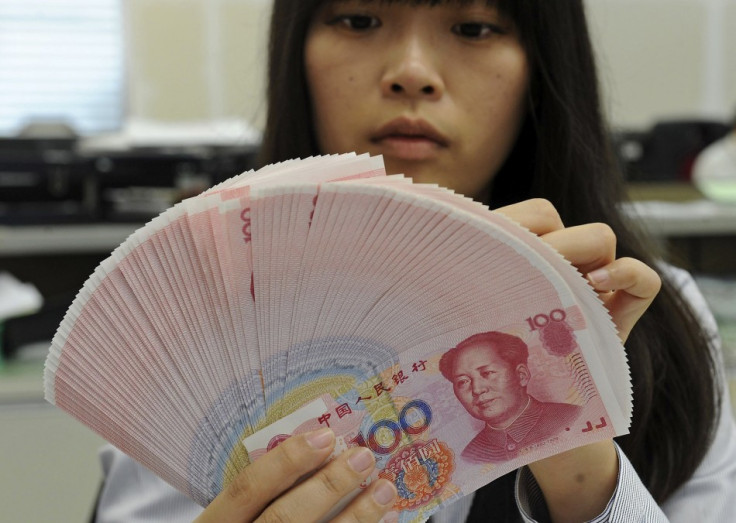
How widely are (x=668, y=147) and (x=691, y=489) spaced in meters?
2.52

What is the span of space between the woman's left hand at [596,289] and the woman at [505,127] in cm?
3

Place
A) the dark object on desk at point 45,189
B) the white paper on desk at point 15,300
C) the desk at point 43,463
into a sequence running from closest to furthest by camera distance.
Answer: the desk at point 43,463 < the white paper on desk at point 15,300 < the dark object on desk at point 45,189

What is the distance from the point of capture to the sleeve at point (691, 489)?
0.69 m

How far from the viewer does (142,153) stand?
204 cm

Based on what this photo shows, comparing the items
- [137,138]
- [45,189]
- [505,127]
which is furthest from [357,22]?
[137,138]

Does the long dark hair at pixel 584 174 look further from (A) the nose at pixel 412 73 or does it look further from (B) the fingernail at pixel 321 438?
(B) the fingernail at pixel 321 438

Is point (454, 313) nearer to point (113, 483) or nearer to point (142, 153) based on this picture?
point (113, 483)

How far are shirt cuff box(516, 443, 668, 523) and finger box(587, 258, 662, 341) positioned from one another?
0.48 feet

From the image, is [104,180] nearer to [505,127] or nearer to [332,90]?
[332,90]

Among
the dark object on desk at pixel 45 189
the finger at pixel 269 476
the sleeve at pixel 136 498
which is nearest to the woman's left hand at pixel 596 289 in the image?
the finger at pixel 269 476

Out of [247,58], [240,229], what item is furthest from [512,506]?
[247,58]

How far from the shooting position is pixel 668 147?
3.15 m

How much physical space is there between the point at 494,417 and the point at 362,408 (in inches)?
4.3

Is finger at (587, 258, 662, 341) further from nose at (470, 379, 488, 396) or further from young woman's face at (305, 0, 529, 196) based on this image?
young woman's face at (305, 0, 529, 196)
